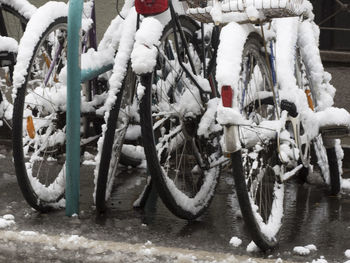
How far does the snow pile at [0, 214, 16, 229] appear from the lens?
4.64 m

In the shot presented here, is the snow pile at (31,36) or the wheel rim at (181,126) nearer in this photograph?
the snow pile at (31,36)

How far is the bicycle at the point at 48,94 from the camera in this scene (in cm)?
466

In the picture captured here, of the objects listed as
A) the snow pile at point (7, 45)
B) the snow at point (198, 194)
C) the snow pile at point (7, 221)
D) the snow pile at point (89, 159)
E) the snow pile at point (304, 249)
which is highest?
the snow pile at point (7, 45)

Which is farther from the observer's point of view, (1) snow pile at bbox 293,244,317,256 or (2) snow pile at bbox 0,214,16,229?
(2) snow pile at bbox 0,214,16,229

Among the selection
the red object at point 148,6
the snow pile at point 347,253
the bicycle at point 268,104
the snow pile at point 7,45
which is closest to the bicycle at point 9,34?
the snow pile at point 7,45

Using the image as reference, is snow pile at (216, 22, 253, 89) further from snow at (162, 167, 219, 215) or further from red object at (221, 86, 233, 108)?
snow at (162, 167, 219, 215)

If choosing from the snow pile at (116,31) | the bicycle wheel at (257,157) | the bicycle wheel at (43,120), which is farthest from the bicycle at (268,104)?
the bicycle wheel at (43,120)

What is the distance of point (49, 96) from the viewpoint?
496cm

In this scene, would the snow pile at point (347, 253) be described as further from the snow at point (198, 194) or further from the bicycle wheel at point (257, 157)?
the snow at point (198, 194)

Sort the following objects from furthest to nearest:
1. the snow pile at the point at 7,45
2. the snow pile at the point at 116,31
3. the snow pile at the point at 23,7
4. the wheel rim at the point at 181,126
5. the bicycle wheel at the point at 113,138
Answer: the snow pile at the point at 23,7
the snow pile at the point at 7,45
the snow pile at the point at 116,31
the wheel rim at the point at 181,126
the bicycle wheel at the point at 113,138

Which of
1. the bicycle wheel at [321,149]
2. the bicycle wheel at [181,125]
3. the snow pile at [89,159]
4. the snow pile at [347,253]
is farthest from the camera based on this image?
the snow pile at [89,159]

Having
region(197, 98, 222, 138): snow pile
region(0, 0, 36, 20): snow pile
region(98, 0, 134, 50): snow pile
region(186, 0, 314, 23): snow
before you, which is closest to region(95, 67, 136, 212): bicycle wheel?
region(98, 0, 134, 50): snow pile

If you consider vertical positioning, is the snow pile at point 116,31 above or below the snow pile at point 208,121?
above

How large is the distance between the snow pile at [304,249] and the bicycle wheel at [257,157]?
111mm
